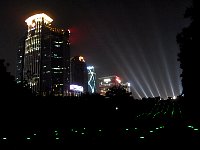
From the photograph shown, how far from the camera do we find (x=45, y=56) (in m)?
170

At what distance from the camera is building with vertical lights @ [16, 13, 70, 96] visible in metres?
166

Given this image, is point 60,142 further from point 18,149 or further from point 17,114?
point 17,114

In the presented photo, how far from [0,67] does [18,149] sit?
32038 millimetres

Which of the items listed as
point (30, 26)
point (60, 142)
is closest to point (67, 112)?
point (60, 142)

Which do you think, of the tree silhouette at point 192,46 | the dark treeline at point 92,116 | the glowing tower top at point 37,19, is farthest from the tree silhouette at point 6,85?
the glowing tower top at point 37,19

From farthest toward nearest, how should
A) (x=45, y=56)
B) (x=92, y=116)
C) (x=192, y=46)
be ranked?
(x=45, y=56) < (x=92, y=116) < (x=192, y=46)

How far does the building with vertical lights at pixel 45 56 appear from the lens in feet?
543

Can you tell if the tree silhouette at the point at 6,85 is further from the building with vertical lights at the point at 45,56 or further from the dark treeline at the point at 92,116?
the building with vertical lights at the point at 45,56

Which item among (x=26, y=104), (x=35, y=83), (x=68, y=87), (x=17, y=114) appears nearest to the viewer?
(x=17, y=114)

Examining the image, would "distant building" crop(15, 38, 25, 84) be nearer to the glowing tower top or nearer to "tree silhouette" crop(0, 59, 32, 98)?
the glowing tower top

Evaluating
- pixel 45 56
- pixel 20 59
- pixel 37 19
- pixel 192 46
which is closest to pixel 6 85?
pixel 192 46

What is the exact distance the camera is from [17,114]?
27625 millimetres

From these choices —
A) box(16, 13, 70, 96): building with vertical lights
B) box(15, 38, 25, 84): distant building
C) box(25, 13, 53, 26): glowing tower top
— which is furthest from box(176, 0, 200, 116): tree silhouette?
box(25, 13, 53, 26): glowing tower top

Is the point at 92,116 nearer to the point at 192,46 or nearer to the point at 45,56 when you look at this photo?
the point at 192,46
